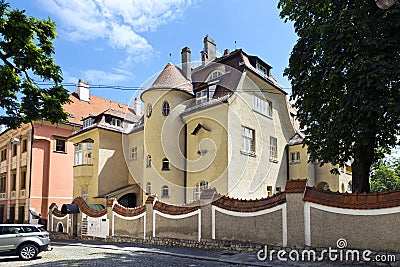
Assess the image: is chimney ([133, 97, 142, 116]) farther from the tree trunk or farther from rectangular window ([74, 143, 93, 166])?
the tree trunk

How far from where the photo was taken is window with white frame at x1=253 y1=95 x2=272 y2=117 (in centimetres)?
2454

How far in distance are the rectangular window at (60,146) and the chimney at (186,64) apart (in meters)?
15.2

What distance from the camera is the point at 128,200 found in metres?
29.7

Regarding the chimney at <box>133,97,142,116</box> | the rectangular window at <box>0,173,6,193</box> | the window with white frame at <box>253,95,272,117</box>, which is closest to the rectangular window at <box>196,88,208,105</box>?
→ the window with white frame at <box>253,95,272,117</box>

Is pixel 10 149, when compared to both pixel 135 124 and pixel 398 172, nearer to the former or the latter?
pixel 135 124

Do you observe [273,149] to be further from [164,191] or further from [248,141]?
[164,191]

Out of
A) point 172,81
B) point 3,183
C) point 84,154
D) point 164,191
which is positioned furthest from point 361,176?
point 3,183

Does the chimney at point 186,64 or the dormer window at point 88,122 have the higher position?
the chimney at point 186,64

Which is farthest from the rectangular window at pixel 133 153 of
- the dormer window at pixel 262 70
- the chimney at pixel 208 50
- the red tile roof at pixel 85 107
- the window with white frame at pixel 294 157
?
the window with white frame at pixel 294 157

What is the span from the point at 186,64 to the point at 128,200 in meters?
11.6

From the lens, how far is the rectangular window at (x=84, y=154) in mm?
30261

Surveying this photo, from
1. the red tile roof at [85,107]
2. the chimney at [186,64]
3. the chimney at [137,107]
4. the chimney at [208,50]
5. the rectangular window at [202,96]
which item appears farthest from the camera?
the chimney at [137,107]

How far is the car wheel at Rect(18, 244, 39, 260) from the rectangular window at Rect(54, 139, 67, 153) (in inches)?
858

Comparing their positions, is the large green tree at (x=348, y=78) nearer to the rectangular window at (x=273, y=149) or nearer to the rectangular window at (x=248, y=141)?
the rectangular window at (x=248, y=141)
